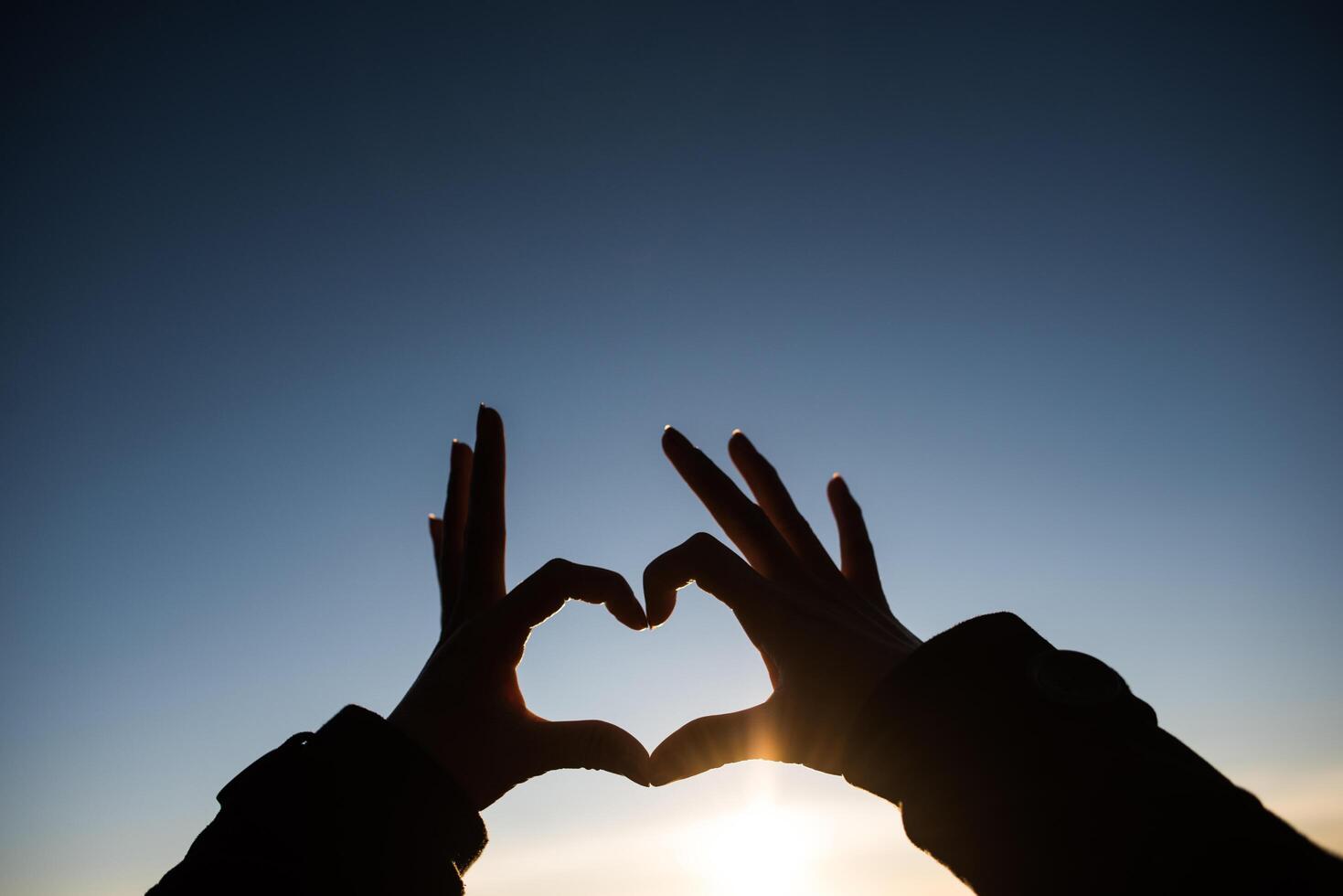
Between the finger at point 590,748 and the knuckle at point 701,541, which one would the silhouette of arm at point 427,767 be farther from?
the knuckle at point 701,541

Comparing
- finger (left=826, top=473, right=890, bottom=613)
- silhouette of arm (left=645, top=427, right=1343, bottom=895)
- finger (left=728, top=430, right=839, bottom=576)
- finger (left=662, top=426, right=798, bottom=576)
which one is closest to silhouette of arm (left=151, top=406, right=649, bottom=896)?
silhouette of arm (left=645, top=427, right=1343, bottom=895)

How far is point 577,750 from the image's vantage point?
2332 mm

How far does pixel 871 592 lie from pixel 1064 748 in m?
1.66

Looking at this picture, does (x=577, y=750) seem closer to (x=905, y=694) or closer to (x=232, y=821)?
(x=232, y=821)

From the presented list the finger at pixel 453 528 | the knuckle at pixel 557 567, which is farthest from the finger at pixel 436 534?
the knuckle at pixel 557 567

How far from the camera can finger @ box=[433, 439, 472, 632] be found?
317 cm

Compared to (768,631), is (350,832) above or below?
below

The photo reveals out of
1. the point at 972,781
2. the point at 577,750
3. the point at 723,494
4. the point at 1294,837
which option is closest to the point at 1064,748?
the point at 972,781

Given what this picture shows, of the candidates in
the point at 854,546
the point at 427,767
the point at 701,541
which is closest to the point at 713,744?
the point at 701,541

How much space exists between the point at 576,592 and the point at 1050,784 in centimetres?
165

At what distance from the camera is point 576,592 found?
2.52 m

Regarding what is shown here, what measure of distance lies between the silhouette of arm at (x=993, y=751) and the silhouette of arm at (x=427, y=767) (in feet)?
1.25

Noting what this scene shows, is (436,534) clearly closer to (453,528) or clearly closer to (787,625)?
(453,528)

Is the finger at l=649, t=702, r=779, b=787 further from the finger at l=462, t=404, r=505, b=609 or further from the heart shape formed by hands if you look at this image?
the finger at l=462, t=404, r=505, b=609
